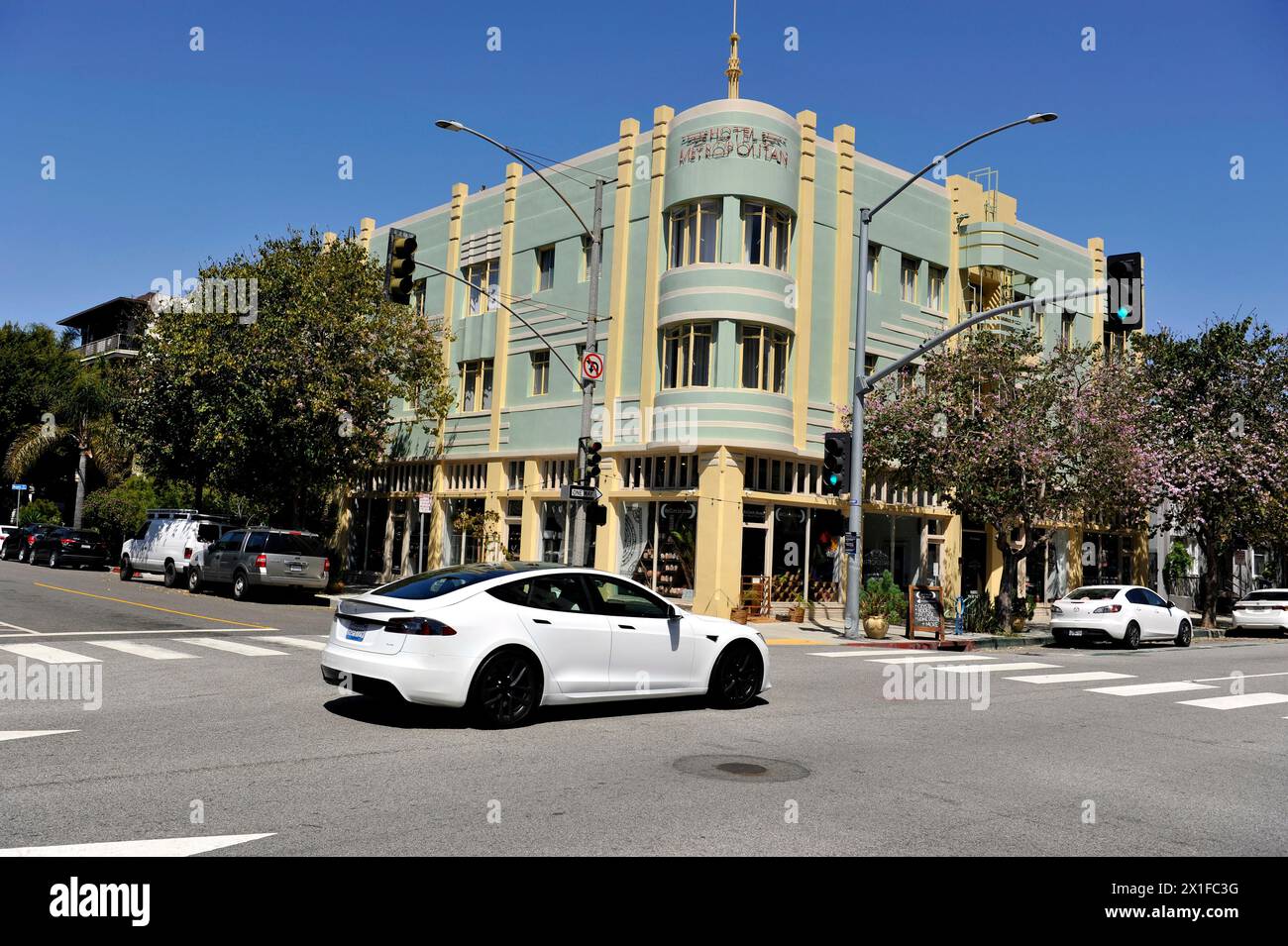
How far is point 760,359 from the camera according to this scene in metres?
26.7

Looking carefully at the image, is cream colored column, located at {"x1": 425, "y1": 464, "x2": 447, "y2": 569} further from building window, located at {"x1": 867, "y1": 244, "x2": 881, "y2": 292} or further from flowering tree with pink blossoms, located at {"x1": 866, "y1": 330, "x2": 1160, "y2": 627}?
building window, located at {"x1": 867, "y1": 244, "x2": 881, "y2": 292}

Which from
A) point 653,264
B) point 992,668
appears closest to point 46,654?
point 992,668

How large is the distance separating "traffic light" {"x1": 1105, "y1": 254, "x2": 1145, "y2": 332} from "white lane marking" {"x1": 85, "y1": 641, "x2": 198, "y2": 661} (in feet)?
46.5

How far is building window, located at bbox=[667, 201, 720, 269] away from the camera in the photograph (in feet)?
88.3

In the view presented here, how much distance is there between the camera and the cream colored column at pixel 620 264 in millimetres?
28641

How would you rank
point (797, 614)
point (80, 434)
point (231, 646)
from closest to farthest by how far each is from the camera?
point (231, 646), point (797, 614), point (80, 434)

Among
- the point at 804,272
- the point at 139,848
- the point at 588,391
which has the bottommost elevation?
the point at 139,848

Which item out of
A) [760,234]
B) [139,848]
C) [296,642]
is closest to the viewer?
[139,848]

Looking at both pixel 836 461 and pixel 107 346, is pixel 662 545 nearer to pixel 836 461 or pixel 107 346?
pixel 836 461

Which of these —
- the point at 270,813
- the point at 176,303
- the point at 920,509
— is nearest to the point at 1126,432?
the point at 920,509

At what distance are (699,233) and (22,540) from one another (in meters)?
32.5

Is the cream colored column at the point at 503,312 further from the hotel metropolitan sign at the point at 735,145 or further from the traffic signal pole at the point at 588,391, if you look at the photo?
the traffic signal pole at the point at 588,391

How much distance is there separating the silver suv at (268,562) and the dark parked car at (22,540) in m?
17.8
